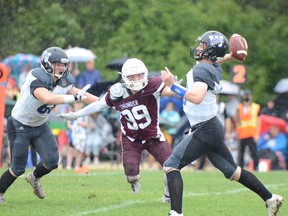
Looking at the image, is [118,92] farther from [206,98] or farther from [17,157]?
[17,157]

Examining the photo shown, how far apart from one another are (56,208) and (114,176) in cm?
497

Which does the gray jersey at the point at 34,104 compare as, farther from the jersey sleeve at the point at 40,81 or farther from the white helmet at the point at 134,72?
the white helmet at the point at 134,72

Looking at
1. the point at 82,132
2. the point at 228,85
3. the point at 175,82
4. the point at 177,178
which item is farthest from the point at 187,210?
the point at 228,85

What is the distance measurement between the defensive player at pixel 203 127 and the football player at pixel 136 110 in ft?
2.10

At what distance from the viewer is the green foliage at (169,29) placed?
74.4ft

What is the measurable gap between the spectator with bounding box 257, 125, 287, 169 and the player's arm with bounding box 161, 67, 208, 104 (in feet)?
33.2

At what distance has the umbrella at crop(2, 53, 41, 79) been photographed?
19.5 meters

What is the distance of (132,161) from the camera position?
923cm

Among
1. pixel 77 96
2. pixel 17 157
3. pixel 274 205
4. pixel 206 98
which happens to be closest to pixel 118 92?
pixel 77 96

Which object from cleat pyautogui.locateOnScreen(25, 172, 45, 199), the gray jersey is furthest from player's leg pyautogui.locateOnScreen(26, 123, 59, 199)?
the gray jersey

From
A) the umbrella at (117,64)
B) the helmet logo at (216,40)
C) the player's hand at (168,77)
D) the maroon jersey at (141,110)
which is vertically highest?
the helmet logo at (216,40)

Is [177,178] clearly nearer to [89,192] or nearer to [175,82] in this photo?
[175,82]

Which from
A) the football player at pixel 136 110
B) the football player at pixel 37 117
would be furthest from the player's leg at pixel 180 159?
the football player at pixel 37 117

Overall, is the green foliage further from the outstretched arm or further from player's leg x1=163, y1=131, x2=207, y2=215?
player's leg x1=163, y1=131, x2=207, y2=215
